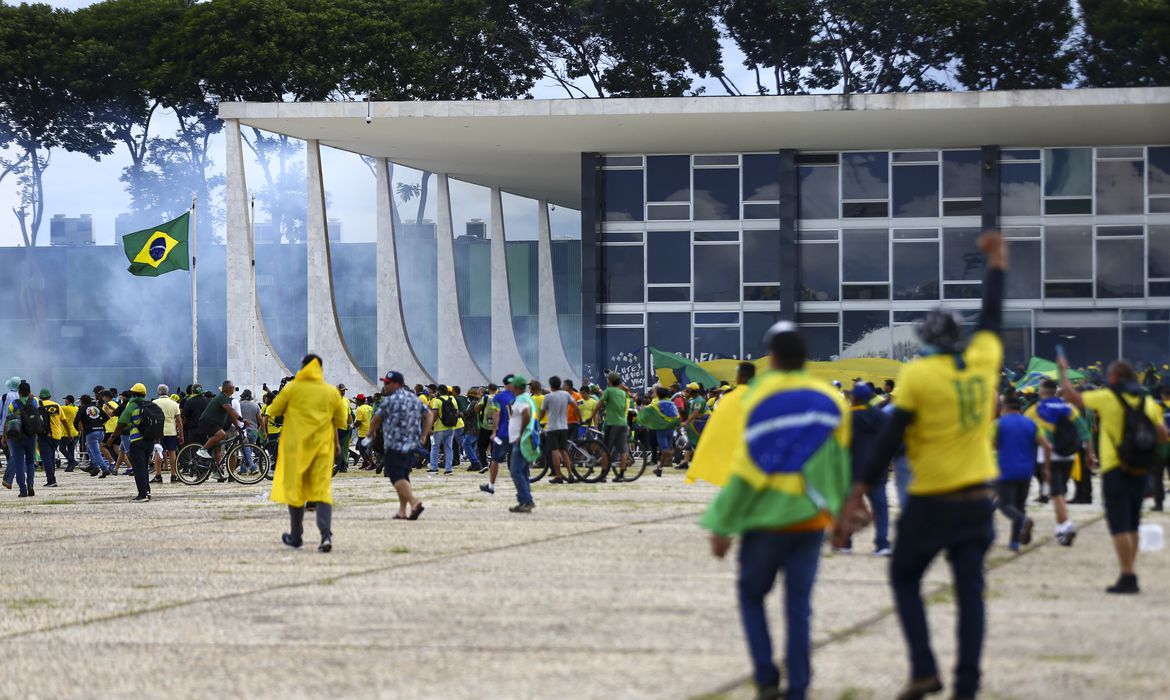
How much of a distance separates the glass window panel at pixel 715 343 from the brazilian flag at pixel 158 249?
14595 millimetres

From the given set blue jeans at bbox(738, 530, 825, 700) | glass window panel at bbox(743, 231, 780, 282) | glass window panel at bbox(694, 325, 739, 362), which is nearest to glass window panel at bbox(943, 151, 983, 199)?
glass window panel at bbox(743, 231, 780, 282)

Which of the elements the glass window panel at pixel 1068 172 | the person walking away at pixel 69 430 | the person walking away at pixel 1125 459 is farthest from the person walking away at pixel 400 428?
the glass window panel at pixel 1068 172

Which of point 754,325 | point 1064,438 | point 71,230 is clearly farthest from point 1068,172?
point 71,230

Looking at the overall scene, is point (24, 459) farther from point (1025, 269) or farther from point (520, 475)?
point (1025, 269)

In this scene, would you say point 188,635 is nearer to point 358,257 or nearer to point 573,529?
point 573,529

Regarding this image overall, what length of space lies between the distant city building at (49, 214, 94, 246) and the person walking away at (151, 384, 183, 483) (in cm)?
4301

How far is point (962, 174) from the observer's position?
42.5 metres

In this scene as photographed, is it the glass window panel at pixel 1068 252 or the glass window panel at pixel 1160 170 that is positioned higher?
the glass window panel at pixel 1160 170

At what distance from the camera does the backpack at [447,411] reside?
27.3m

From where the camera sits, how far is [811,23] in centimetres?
5272

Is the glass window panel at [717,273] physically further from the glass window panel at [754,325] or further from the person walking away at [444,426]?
the person walking away at [444,426]

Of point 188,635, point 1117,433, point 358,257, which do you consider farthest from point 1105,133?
point 188,635

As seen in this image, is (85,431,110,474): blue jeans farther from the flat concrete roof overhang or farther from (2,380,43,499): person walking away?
the flat concrete roof overhang

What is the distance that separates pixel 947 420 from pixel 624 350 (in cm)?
3607
